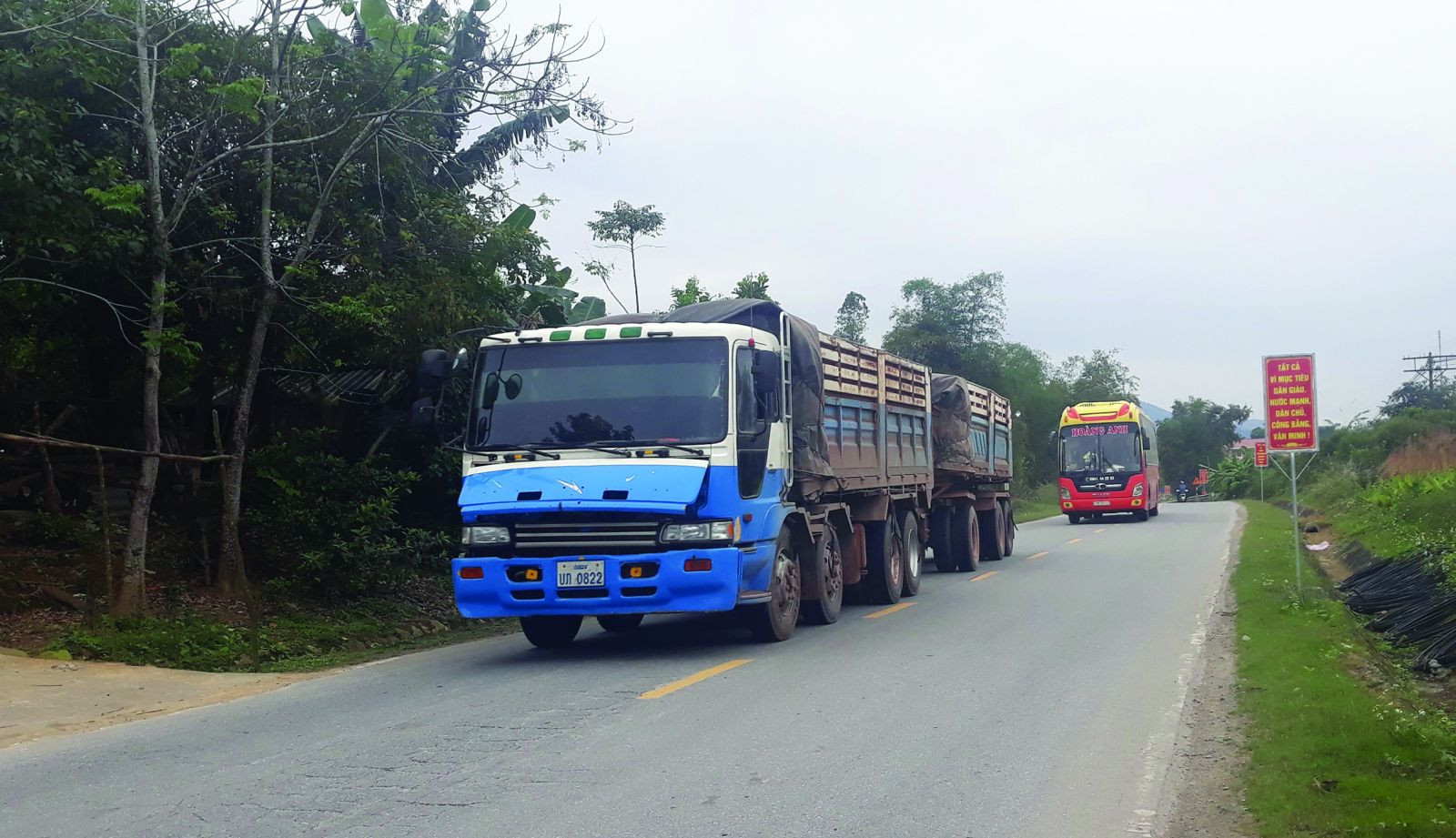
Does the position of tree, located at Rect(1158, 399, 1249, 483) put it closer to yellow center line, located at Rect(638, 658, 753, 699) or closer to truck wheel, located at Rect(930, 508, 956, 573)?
truck wheel, located at Rect(930, 508, 956, 573)

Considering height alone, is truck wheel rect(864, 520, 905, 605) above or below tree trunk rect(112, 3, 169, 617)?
below

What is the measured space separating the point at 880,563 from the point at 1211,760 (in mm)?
8222

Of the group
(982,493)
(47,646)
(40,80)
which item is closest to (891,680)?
(47,646)

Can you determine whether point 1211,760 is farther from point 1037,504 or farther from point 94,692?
point 1037,504

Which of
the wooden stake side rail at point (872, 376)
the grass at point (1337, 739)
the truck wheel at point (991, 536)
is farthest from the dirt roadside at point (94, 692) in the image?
the truck wheel at point (991, 536)

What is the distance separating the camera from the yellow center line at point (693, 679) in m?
9.20

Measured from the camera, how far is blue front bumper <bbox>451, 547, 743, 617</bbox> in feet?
34.1

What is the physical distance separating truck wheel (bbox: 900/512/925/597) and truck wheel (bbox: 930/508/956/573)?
394 centimetres

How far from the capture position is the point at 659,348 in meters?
11.3

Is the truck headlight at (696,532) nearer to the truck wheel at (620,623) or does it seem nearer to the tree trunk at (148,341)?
→ the truck wheel at (620,623)

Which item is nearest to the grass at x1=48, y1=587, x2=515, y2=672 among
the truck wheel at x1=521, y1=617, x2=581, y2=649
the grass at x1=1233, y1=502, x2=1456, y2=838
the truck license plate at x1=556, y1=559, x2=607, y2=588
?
the truck wheel at x1=521, y1=617, x2=581, y2=649

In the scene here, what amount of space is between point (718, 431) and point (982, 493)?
42.6 feet

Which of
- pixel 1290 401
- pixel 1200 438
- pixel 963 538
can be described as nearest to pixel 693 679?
pixel 1290 401

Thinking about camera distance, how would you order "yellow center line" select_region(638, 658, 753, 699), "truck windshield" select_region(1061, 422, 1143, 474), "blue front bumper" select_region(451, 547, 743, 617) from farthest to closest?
Result: 1. "truck windshield" select_region(1061, 422, 1143, 474)
2. "blue front bumper" select_region(451, 547, 743, 617)
3. "yellow center line" select_region(638, 658, 753, 699)
